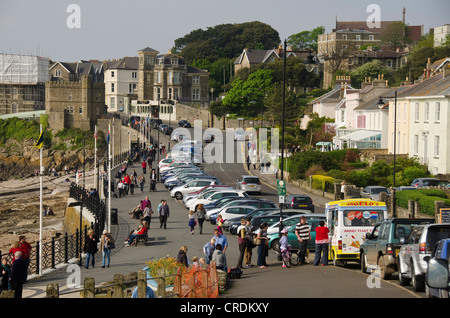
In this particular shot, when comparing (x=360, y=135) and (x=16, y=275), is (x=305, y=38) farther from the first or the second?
(x=16, y=275)

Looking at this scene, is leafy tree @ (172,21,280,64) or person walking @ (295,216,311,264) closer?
person walking @ (295,216,311,264)

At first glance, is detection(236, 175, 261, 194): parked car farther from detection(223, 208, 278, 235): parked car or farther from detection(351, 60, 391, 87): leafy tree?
detection(351, 60, 391, 87): leafy tree

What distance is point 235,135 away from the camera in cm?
9044

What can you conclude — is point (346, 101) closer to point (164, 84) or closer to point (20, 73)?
point (164, 84)

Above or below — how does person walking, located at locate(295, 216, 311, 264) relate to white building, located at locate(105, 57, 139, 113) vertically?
below

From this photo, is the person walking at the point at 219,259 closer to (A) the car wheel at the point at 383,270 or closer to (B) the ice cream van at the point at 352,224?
(B) the ice cream van at the point at 352,224

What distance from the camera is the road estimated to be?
15820mm

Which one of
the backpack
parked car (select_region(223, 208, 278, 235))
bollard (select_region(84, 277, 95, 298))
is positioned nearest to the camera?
bollard (select_region(84, 277, 95, 298))

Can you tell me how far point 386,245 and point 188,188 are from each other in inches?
1118

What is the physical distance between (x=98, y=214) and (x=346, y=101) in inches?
1960

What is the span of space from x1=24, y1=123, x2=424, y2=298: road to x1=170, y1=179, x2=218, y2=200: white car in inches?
242

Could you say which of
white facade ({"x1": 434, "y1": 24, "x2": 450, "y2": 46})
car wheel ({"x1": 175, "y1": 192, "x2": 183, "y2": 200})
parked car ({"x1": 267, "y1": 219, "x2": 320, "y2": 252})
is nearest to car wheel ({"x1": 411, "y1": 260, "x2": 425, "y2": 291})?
parked car ({"x1": 267, "y1": 219, "x2": 320, "y2": 252})

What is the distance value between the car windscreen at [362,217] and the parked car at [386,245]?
157cm
